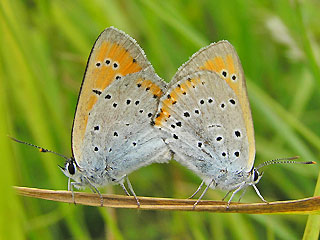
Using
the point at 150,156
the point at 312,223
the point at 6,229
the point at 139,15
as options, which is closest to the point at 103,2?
the point at 139,15

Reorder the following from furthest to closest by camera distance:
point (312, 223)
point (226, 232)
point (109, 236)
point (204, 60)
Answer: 1. point (226, 232)
2. point (109, 236)
3. point (204, 60)
4. point (312, 223)

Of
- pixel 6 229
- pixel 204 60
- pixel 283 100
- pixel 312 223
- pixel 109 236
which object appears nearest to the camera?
pixel 6 229

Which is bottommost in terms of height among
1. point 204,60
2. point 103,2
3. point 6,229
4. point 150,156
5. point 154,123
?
point 6,229

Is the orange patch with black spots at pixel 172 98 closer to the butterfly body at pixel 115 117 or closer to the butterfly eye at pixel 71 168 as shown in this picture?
the butterfly body at pixel 115 117

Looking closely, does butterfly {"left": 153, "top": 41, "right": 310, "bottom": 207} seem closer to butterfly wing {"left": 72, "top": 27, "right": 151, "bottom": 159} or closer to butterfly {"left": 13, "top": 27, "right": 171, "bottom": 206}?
butterfly {"left": 13, "top": 27, "right": 171, "bottom": 206}

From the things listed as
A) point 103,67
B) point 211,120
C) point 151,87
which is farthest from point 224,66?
point 103,67

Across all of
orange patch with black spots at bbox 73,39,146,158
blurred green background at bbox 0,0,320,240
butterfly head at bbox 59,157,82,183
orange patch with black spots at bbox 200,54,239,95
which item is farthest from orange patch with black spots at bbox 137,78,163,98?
butterfly head at bbox 59,157,82,183

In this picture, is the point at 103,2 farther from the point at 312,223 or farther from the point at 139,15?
the point at 312,223

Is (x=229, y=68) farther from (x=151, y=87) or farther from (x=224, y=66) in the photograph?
(x=151, y=87)
